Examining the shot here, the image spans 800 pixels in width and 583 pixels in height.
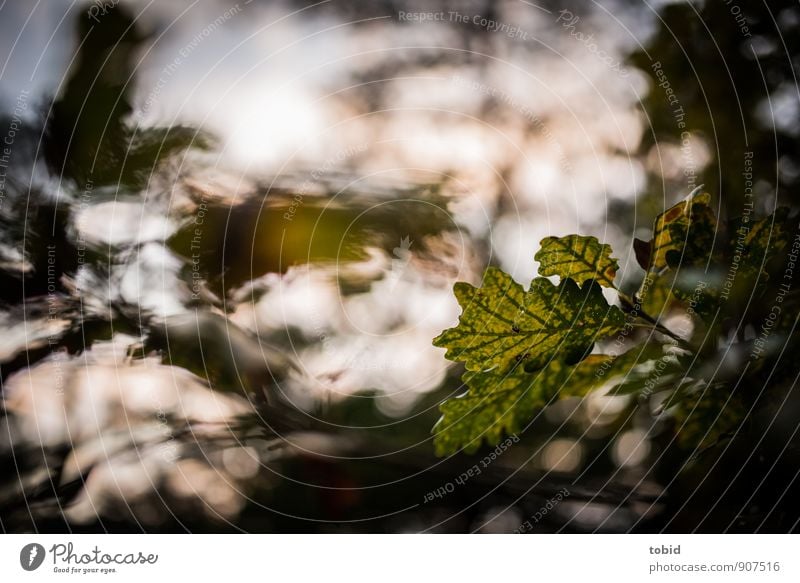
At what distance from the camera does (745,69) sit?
20.1 inches

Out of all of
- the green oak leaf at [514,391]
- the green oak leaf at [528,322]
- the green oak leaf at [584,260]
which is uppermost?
the green oak leaf at [584,260]

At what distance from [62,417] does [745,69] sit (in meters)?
0.75

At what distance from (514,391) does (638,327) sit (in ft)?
0.32

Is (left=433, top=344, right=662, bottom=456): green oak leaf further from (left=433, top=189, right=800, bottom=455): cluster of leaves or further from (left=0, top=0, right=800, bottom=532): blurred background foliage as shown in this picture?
(left=0, top=0, right=800, bottom=532): blurred background foliage

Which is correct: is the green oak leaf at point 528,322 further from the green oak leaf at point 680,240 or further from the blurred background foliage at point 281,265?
the blurred background foliage at point 281,265

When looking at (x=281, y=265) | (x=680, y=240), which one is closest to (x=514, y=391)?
(x=680, y=240)

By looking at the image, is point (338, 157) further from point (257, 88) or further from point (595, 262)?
point (595, 262)

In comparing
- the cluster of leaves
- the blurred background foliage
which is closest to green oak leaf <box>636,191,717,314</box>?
the cluster of leaves

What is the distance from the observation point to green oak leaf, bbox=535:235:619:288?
0.37 metres

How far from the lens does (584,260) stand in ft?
1.21

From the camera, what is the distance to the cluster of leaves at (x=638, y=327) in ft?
1.19

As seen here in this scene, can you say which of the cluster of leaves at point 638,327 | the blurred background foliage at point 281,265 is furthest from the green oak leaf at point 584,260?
the blurred background foliage at point 281,265

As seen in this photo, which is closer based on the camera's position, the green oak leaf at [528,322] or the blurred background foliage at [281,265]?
the green oak leaf at [528,322]

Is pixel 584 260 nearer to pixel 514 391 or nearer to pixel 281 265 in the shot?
pixel 514 391
